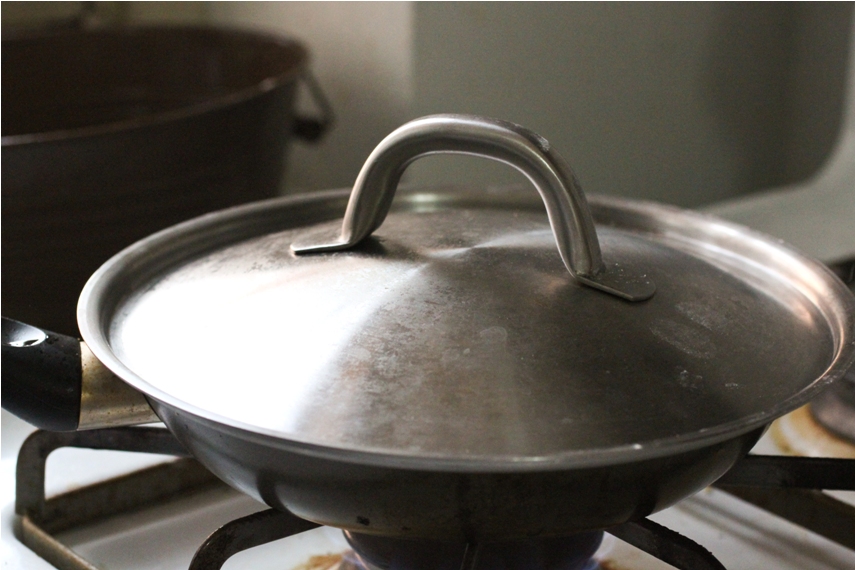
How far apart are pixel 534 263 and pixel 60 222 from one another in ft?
1.67

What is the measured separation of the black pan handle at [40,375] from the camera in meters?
0.44

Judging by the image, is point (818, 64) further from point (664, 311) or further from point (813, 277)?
point (664, 311)

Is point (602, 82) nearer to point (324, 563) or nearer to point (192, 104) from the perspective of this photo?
point (192, 104)

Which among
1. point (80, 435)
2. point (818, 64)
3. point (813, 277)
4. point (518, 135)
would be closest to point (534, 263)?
point (518, 135)

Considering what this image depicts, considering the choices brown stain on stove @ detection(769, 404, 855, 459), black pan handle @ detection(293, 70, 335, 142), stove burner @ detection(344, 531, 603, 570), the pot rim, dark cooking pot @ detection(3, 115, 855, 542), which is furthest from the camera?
black pan handle @ detection(293, 70, 335, 142)

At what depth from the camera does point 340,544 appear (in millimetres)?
533

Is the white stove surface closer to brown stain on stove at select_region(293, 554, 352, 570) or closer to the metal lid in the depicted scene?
brown stain on stove at select_region(293, 554, 352, 570)

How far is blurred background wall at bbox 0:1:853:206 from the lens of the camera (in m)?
1.06

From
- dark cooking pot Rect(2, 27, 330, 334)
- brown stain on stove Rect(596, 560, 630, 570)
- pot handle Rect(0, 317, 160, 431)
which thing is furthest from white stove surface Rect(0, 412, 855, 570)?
dark cooking pot Rect(2, 27, 330, 334)

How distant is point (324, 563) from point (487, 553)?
105mm

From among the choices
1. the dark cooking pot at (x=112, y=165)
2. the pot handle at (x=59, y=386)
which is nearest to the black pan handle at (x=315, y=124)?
the dark cooking pot at (x=112, y=165)

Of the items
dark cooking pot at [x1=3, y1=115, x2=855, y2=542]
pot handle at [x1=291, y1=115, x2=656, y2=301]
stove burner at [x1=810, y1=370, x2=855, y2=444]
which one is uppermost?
pot handle at [x1=291, y1=115, x2=656, y2=301]

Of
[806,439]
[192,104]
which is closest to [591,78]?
[192,104]

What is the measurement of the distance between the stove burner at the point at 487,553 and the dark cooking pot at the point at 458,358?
0.09m
